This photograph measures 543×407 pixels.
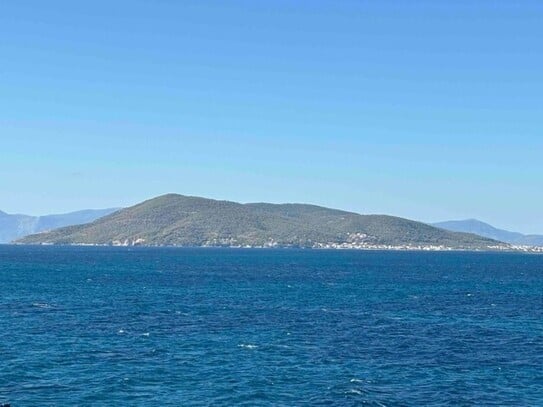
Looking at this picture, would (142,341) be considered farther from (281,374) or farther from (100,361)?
(281,374)

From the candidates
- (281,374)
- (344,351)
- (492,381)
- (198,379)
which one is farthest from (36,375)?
(492,381)

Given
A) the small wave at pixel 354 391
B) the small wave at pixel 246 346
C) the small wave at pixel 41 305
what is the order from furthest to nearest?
the small wave at pixel 41 305 < the small wave at pixel 246 346 < the small wave at pixel 354 391

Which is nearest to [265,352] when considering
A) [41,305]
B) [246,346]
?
[246,346]

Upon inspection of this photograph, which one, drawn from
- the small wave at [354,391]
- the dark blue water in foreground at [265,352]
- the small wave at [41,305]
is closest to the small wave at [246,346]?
the dark blue water in foreground at [265,352]

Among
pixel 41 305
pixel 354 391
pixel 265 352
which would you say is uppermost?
pixel 41 305

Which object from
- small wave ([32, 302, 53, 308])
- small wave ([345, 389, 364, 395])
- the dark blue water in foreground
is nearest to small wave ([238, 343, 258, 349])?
the dark blue water in foreground

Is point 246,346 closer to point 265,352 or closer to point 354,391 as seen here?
point 265,352

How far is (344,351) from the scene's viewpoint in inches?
3903

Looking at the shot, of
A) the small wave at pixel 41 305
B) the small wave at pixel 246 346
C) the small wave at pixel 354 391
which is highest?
the small wave at pixel 41 305

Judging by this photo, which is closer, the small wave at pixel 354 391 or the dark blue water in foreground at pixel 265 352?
the small wave at pixel 354 391

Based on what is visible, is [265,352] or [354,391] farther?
[265,352]

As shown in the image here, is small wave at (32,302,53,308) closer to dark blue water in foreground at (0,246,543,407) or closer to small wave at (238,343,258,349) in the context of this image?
dark blue water in foreground at (0,246,543,407)

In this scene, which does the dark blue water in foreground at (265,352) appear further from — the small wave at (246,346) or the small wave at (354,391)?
the small wave at (354,391)

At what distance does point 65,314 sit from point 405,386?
78.4m
